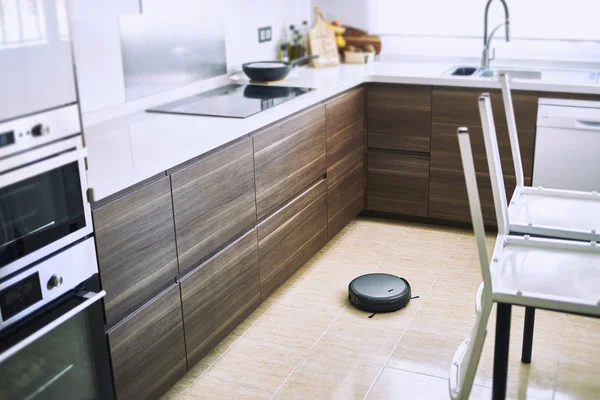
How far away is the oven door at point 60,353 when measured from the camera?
1809 millimetres

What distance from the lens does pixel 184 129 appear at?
2691mm

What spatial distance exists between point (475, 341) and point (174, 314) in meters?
1.03

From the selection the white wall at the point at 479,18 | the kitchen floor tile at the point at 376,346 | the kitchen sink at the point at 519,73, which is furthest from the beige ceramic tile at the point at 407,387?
the white wall at the point at 479,18

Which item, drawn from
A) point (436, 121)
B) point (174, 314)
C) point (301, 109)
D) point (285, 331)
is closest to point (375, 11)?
point (436, 121)

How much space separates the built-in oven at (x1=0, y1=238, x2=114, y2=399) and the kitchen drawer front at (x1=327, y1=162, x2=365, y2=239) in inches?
70.1

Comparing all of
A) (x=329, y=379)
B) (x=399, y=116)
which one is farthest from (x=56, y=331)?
(x=399, y=116)

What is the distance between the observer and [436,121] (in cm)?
387

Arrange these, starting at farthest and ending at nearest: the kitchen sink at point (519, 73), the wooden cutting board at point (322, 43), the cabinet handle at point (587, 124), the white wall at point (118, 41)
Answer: the wooden cutting board at point (322, 43), the kitchen sink at point (519, 73), the cabinet handle at point (587, 124), the white wall at point (118, 41)

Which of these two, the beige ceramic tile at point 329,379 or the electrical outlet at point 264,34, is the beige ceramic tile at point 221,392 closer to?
the beige ceramic tile at point 329,379

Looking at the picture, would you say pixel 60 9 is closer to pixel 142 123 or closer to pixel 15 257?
pixel 15 257

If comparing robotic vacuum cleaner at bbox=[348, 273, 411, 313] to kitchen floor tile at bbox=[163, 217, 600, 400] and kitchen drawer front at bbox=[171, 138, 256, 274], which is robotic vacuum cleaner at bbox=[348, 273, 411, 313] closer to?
kitchen floor tile at bbox=[163, 217, 600, 400]

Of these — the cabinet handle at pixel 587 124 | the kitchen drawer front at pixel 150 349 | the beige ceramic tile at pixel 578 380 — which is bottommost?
the beige ceramic tile at pixel 578 380

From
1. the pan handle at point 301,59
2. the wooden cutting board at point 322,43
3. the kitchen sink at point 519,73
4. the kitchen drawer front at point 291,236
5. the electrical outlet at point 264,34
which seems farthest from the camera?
the wooden cutting board at point 322,43

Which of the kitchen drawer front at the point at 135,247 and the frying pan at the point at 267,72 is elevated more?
the frying pan at the point at 267,72
